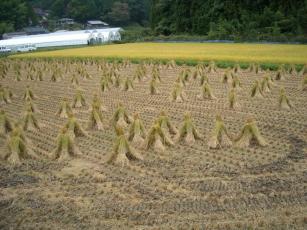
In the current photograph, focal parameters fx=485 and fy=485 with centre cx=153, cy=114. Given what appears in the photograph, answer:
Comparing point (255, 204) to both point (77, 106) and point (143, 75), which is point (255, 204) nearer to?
point (77, 106)

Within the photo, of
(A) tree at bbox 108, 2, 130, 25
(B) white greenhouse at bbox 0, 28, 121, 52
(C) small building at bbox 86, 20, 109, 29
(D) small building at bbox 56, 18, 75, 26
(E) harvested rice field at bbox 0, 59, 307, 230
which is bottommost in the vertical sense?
(B) white greenhouse at bbox 0, 28, 121, 52

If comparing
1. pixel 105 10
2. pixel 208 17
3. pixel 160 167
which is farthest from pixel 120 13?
pixel 160 167

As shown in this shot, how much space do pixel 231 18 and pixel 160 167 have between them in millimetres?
51989

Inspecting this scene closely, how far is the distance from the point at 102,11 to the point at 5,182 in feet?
318

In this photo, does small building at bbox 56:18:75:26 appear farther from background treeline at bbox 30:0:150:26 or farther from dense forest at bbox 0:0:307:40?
dense forest at bbox 0:0:307:40

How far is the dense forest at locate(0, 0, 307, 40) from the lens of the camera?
50.6m

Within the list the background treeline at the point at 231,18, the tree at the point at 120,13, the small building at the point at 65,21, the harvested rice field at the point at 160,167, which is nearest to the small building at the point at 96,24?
the tree at the point at 120,13

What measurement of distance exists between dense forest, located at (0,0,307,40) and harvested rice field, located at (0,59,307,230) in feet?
107

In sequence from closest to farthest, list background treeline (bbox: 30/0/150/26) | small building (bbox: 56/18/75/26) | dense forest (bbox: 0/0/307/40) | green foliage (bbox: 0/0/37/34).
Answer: dense forest (bbox: 0/0/307/40)
green foliage (bbox: 0/0/37/34)
background treeline (bbox: 30/0/150/26)
small building (bbox: 56/18/75/26)

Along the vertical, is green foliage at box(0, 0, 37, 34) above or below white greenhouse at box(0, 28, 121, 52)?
above

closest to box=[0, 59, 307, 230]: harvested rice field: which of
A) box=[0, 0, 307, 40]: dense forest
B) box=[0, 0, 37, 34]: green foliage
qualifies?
box=[0, 0, 307, 40]: dense forest

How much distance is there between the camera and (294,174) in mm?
9500

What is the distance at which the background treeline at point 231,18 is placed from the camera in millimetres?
50062

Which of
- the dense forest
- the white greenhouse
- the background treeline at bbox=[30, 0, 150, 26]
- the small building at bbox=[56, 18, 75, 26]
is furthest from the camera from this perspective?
the small building at bbox=[56, 18, 75, 26]
